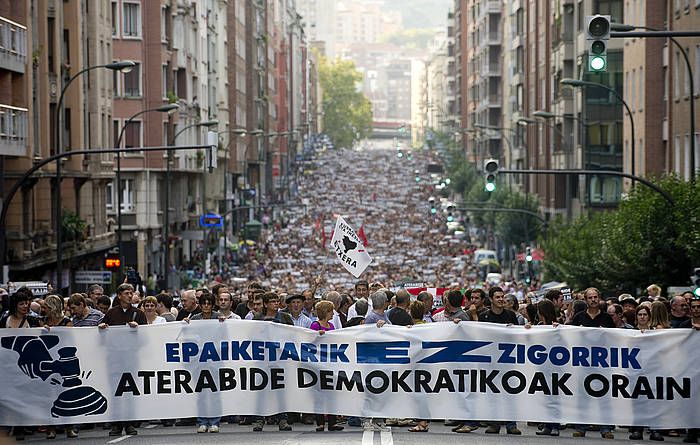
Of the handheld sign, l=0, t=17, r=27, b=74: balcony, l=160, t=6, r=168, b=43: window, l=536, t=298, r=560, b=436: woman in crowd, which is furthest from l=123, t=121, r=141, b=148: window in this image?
l=536, t=298, r=560, b=436: woman in crowd

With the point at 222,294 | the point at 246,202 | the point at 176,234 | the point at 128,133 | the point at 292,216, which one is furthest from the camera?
the point at 292,216

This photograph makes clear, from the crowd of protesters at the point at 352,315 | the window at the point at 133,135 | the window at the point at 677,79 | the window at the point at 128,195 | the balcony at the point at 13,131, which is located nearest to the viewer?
the crowd of protesters at the point at 352,315

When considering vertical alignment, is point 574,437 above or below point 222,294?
below

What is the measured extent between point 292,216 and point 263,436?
110 metres

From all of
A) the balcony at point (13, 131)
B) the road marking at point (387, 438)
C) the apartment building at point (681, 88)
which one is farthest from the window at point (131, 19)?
the road marking at point (387, 438)

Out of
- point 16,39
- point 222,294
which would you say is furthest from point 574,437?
point 16,39

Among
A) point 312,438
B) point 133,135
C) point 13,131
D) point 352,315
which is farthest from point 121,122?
point 312,438

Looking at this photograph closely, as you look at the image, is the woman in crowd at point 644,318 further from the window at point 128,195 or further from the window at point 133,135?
the window at point 133,135

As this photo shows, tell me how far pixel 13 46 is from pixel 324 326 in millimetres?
25648

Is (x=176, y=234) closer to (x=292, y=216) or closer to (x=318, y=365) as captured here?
(x=292, y=216)

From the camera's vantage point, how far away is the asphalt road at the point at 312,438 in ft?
55.1

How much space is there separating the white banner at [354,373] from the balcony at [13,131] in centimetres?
2257

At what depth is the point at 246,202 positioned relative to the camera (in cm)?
10312

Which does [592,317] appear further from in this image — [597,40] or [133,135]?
[133,135]
